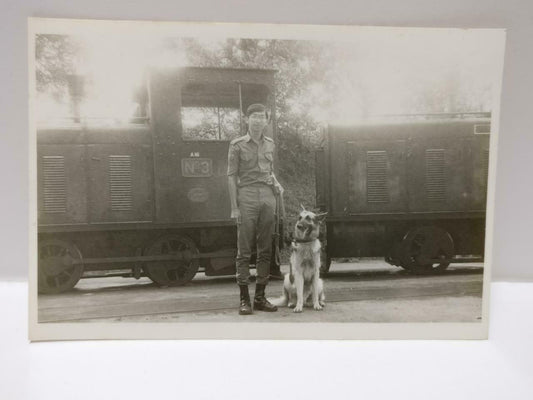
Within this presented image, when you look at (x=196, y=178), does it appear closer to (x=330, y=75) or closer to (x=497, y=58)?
(x=330, y=75)

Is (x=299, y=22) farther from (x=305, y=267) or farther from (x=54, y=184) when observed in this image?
(x=54, y=184)

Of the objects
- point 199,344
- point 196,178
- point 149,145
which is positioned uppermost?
point 149,145

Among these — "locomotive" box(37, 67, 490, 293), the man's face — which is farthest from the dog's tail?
the man's face

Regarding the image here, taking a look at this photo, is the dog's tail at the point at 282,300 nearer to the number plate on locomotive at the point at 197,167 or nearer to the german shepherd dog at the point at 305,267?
the german shepherd dog at the point at 305,267

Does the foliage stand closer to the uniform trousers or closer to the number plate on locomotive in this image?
the number plate on locomotive

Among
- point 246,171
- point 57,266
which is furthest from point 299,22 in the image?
point 57,266

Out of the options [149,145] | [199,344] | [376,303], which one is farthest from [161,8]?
[376,303]

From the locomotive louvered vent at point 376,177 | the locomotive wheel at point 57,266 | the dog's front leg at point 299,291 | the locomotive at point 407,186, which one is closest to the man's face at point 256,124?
the locomotive at point 407,186
